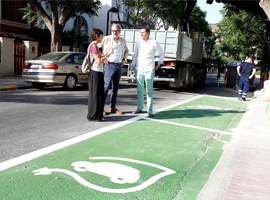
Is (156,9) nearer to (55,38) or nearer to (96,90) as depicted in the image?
(55,38)

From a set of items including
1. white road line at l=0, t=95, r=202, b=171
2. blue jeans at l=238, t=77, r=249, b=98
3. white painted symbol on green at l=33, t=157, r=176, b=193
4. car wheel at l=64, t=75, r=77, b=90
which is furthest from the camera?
car wheel at l=64, t=75, r=77, b=90

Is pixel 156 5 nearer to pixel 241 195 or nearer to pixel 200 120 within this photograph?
pixel 200 120

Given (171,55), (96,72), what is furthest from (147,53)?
(171,55)

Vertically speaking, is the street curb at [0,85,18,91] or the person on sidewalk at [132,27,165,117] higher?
the person on sidewalk at [132,27,165,117]

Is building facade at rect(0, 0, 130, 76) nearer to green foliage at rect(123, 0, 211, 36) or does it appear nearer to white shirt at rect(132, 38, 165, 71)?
green foliage at rect(123, 0, 211, 36)

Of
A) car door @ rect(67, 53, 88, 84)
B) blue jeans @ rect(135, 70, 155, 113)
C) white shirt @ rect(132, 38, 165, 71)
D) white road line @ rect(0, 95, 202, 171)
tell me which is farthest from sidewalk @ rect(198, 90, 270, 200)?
car door @ rect(67, 53, 88, 84)

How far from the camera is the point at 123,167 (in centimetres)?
415

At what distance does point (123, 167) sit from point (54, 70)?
30.2 ft

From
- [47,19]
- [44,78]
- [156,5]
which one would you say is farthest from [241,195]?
[156,5]

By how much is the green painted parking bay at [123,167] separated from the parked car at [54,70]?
691 cm

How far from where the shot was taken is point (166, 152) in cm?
497

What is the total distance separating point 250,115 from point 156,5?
27.2m

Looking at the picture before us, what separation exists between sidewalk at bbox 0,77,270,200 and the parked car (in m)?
7.87

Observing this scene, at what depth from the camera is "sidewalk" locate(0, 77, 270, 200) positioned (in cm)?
345
